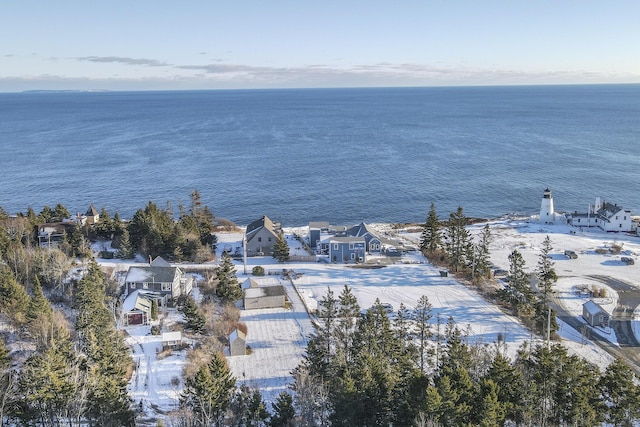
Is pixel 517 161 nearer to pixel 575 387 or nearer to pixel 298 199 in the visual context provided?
pixel 298 199

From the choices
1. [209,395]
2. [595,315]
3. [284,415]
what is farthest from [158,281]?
[595,315]

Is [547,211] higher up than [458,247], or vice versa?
[458,247]

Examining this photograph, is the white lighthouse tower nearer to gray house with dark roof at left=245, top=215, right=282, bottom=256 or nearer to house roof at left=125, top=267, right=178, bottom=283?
Answer: gray house with dark roof at left=245, top=215, right=282, bottom=256

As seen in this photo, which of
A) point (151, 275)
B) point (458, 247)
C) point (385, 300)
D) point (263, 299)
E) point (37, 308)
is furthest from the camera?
point (458, 247)

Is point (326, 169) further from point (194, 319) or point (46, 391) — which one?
point (46, 391)

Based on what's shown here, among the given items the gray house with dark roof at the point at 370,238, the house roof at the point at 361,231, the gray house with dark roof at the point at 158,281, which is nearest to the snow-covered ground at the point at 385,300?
the gray house with dark roof at the point at 370,238

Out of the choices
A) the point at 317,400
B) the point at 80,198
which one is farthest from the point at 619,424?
the point at 80,198
